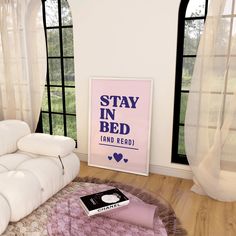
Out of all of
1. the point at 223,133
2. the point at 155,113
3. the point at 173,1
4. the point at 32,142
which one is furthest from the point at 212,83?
the point at 32,142

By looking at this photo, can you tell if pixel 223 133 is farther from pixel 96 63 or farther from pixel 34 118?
pixel 34 118

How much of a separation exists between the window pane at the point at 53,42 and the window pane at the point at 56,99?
0.43 meters

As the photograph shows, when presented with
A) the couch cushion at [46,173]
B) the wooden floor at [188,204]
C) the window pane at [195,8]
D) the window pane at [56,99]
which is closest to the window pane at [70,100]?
the window pane at [56,99]

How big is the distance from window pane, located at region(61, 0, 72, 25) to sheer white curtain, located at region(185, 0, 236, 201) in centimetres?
157

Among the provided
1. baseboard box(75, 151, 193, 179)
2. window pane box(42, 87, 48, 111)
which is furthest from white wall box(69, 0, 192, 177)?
window pane box(42, 87, 48, 111)

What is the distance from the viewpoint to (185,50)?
2467mm

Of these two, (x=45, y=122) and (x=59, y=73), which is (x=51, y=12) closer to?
(x=59, y=73)

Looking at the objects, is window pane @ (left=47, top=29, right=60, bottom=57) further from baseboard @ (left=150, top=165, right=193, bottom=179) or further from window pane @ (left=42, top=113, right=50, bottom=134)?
baseboard @ (left=150, top=165, right=193, bottom=179)

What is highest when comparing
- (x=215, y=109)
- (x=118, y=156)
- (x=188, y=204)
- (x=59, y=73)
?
(x=59, y=73)

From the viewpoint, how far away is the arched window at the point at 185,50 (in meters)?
2.37

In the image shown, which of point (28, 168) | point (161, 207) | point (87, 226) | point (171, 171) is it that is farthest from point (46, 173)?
point (171, 171)

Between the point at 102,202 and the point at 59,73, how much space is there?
204cm

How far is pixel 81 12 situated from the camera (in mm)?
2693

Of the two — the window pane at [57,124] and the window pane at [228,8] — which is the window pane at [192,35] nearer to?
the window pane at [228,8]
